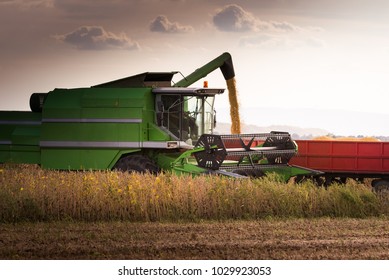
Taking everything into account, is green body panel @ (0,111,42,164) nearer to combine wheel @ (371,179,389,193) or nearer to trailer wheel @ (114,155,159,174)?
trailer wheel @ (114,155,159,174)

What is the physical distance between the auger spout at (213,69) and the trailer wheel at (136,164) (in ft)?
7.88

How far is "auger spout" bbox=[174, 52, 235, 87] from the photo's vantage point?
796 inches

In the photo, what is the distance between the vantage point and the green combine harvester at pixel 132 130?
1856cm

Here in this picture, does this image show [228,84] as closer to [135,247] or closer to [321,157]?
[321,157]

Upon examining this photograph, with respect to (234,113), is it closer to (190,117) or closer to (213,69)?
(213,69)

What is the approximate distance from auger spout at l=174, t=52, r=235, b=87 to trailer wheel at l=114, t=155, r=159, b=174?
2403 mm

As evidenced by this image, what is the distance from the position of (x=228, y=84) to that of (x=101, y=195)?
7.25 m

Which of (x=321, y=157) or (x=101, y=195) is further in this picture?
(x=321, y=157)

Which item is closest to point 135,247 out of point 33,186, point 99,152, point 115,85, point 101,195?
point 101,195

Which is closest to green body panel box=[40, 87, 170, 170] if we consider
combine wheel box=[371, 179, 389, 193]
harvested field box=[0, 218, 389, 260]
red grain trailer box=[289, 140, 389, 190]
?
red grain trailer box=[289, 140, 389, 190]

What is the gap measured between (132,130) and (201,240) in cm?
721

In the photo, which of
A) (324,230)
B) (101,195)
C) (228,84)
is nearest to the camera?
(324,230)

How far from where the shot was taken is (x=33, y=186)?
571 inches

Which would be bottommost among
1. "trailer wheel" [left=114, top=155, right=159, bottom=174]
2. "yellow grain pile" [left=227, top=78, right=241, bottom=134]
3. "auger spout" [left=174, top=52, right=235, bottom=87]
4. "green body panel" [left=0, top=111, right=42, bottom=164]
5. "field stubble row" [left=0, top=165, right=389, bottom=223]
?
"field stubble row" [left=0, top=165, right=389, bottom=223]
